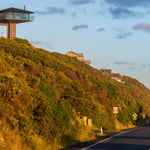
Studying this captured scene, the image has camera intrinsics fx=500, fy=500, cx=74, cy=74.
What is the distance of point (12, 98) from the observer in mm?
25359

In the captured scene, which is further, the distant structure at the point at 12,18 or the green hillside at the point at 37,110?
the distant structure at the point at 12,18

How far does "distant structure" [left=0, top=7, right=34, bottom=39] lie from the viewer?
73.4m

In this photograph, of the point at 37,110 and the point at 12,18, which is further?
the point at 12,18

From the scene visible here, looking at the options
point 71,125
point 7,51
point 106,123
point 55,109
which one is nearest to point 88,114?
point 106,123

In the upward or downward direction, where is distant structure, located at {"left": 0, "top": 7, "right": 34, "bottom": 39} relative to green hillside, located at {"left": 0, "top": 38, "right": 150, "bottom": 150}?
upward

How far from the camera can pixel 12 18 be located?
73.3 m

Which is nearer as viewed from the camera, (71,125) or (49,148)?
(49,148)

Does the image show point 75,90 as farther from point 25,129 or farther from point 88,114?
point 25,129

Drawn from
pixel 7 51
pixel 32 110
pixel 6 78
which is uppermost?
pixel 7 51

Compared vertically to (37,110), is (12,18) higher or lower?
higher

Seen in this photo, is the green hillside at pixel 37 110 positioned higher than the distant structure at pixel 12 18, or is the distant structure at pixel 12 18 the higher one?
the distant structure at pixel 12 18

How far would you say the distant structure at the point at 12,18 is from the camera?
7344 centimetres

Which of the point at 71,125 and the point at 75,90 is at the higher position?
the point at 75,90

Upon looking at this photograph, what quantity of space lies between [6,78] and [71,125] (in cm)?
644
